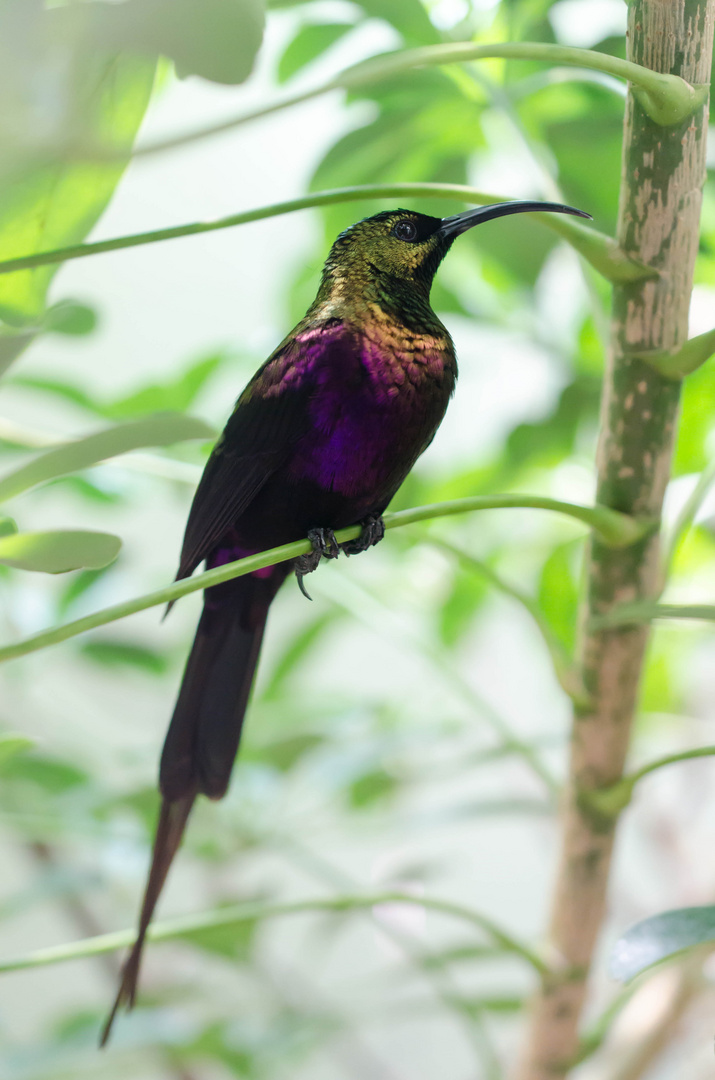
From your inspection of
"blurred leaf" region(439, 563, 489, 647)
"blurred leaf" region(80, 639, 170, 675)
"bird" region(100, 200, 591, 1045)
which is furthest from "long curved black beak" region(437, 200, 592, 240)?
"blurred leaf" region(80, 639, 170, 675)

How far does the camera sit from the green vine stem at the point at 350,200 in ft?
1.37

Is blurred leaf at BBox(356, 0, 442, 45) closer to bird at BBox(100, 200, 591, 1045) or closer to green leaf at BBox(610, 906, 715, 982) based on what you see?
bird at BBox(100, 200, 591, 1045)

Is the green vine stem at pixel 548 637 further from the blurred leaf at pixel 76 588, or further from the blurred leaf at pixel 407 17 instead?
the blurred leaf at pixel 76 588

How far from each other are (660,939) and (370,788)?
A: 0.73 meters

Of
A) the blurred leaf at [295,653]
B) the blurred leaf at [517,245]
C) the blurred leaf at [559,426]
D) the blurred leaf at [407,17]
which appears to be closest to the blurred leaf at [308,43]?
the blurred leaf at [407,17]

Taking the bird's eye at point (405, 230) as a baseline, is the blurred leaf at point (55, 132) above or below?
below

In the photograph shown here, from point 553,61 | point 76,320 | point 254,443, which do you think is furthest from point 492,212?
point 76,320

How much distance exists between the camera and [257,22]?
14.4 inches

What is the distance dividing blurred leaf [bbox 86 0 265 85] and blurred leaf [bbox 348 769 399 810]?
88cm

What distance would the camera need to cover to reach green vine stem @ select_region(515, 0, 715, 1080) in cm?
45

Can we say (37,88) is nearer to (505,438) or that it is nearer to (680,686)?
(505,438)

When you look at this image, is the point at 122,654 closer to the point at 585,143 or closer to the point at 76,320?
the point at 76,320

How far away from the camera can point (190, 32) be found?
0.35 meters

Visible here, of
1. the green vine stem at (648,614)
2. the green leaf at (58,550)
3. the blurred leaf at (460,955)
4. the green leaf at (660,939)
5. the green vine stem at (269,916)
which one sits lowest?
the blurred leaf at (460,955)
